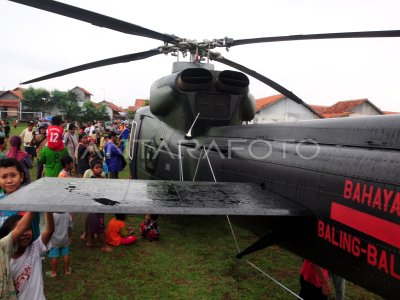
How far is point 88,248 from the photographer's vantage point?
5746mm

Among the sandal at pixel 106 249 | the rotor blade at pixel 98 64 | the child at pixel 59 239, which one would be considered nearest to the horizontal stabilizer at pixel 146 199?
the child at pixel 59 239

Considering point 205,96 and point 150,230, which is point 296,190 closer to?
point 205,96

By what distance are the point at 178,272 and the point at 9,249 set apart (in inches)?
116

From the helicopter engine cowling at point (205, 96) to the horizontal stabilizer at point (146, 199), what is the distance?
248 centimetres

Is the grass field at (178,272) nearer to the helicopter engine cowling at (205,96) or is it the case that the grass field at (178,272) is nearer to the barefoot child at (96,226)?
the barefoot child at (96,226)

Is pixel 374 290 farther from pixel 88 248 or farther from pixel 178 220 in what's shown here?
pixel 178 220

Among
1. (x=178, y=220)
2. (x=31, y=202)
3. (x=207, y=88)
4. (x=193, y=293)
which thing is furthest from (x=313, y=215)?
(x=178, y=220)

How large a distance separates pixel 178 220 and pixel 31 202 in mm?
5089

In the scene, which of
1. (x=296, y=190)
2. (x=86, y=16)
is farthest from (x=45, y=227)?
(x=86, y=16)

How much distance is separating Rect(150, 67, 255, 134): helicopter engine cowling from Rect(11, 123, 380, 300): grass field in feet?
7.06

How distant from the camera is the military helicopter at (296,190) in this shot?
7.97 feet

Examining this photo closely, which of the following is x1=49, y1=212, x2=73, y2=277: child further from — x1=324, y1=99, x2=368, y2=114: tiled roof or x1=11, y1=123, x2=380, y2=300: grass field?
x1=324, y1=99, x2=368, y2=114: tiled roof

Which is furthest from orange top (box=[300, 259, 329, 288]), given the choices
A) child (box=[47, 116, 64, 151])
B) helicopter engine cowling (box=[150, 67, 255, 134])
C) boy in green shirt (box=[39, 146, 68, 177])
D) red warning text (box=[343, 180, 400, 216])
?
child (box=[47, 116, 64, 151])

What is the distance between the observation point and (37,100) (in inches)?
2830
